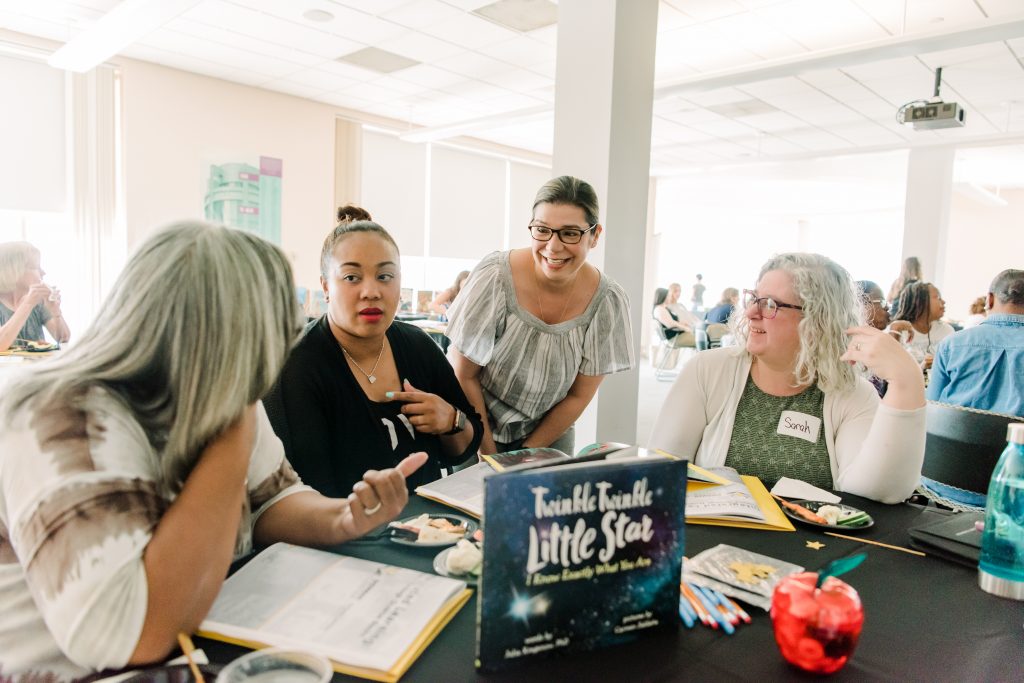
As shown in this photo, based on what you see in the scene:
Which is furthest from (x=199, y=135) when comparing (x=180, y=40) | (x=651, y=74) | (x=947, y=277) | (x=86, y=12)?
(x=947, y=277)

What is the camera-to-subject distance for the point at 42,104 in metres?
6.08

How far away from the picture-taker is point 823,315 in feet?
5.66

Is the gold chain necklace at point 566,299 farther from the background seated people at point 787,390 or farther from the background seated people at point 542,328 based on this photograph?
the background seated people at point 787,390

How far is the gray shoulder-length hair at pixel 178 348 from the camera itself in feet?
2.53

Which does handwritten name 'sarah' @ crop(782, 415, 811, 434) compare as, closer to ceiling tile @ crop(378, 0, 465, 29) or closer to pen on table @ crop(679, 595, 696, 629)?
pen on table @ crop(679, 595, 696, 629)

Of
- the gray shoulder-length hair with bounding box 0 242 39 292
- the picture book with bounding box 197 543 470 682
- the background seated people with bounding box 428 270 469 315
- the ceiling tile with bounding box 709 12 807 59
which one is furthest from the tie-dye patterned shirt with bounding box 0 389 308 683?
the ceiling tile with bounding box 709 12 807 59

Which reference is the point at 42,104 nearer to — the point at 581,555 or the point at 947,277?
the point at 581,555

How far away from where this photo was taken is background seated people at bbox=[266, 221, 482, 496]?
4.84 feet

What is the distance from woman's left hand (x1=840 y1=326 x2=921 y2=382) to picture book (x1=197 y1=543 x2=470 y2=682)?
3.60ft

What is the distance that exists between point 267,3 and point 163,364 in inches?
194

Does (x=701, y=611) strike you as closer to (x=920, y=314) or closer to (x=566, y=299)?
(x=566, y=299)

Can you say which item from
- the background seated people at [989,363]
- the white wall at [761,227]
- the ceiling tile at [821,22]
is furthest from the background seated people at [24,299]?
the white wall at [761,227]

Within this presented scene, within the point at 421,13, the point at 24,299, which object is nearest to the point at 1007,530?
the point at 24,299

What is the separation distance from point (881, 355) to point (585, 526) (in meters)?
1.06
